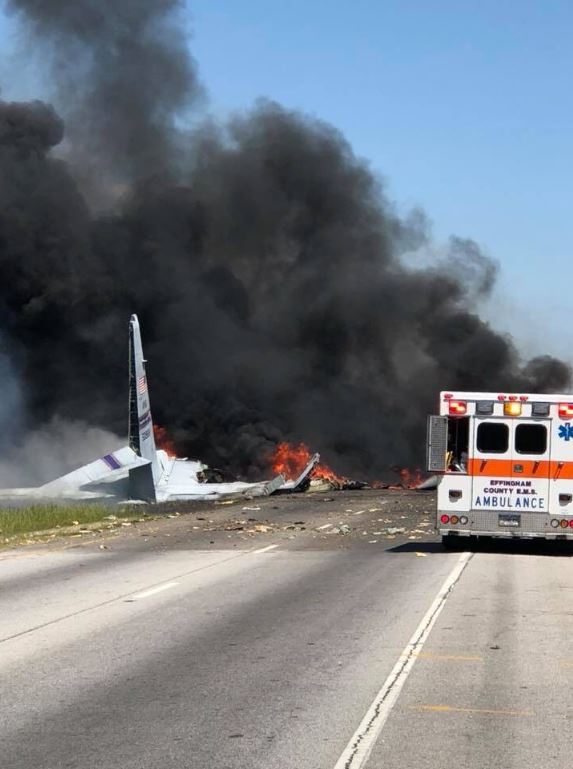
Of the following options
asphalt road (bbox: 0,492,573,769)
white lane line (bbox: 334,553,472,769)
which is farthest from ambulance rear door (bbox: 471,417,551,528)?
white lane line (bbox: 334,553,472,769)

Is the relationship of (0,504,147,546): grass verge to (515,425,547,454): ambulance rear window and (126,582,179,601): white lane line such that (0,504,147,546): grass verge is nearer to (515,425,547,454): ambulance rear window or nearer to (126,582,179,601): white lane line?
(126,582,179,601): white lane line

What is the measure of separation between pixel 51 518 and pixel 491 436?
12.3m

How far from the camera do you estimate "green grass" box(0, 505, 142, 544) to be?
25306 millimetres

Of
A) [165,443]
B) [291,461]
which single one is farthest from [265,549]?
[165,443]

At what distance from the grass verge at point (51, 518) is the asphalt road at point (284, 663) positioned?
640 cm

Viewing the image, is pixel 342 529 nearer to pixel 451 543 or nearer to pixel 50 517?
pixel 451 543

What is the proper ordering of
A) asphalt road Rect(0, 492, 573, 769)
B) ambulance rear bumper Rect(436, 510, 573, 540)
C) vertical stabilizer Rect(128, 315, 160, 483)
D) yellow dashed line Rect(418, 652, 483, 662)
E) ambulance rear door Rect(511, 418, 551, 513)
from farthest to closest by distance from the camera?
vertical stabilizer Rect(128, 315, 160, 483), ambulance rear door Rect(511, 418, 551, 513), ambulance rear bumper Rect(436, 510, 573, 540), yellow dashed line Rect(418, 652, 483, 662), asphalt road Rect(0, 492, 573, 769)

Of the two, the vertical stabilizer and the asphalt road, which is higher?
the vertical stabilizer

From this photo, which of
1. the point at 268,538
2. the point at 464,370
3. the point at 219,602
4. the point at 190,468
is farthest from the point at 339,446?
the point at 219,602

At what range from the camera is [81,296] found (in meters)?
71.8

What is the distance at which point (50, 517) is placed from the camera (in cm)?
Result: 2811

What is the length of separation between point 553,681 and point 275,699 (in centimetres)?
222

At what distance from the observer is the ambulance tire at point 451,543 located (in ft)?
67.6

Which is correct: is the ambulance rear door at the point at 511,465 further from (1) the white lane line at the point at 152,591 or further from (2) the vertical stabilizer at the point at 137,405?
(2) the vertical stabilizer at the point at 137,405
